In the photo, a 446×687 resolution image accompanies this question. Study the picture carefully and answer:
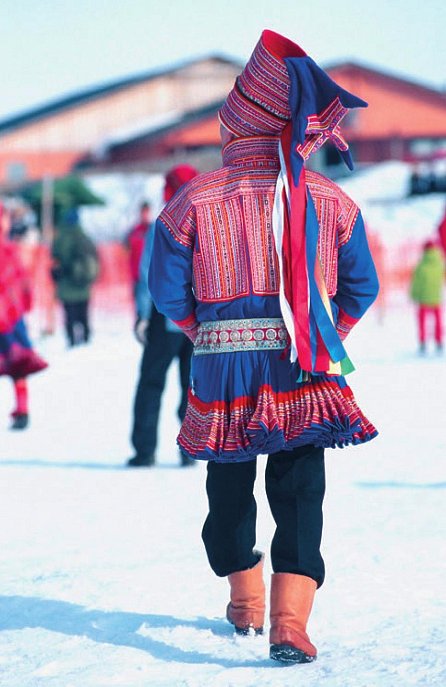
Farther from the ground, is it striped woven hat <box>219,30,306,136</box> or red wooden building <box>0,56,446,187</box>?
red wooden building <box>0,56,446,187</box>

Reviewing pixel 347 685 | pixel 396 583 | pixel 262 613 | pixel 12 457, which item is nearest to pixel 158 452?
pixel 12 457

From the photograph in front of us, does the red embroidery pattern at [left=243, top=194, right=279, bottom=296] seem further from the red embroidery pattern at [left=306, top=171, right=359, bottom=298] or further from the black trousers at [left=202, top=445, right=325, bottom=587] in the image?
the black trousers at [left=202, top=445, right=325, bottom=587]

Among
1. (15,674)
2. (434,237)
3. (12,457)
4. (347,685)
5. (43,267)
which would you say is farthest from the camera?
(434,237)

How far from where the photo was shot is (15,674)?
353 centimetres

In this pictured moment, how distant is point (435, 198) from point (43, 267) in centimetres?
2111

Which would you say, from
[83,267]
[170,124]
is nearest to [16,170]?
[170,124]

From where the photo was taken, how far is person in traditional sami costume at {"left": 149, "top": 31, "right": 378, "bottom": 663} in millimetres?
3533

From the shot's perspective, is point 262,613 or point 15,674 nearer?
point 15,674

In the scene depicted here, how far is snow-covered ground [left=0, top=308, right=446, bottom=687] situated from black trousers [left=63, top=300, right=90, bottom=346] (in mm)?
7073

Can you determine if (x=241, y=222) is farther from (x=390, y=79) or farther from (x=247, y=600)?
(x=390, y=79)

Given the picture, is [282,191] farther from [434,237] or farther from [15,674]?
[434,237]

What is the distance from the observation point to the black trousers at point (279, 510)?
3598mm

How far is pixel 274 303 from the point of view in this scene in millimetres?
3629

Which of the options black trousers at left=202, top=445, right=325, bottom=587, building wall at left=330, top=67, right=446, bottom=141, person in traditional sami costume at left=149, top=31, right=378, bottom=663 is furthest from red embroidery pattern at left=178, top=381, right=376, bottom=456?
building wall at left=330, top=67, right=446, bottom=141
